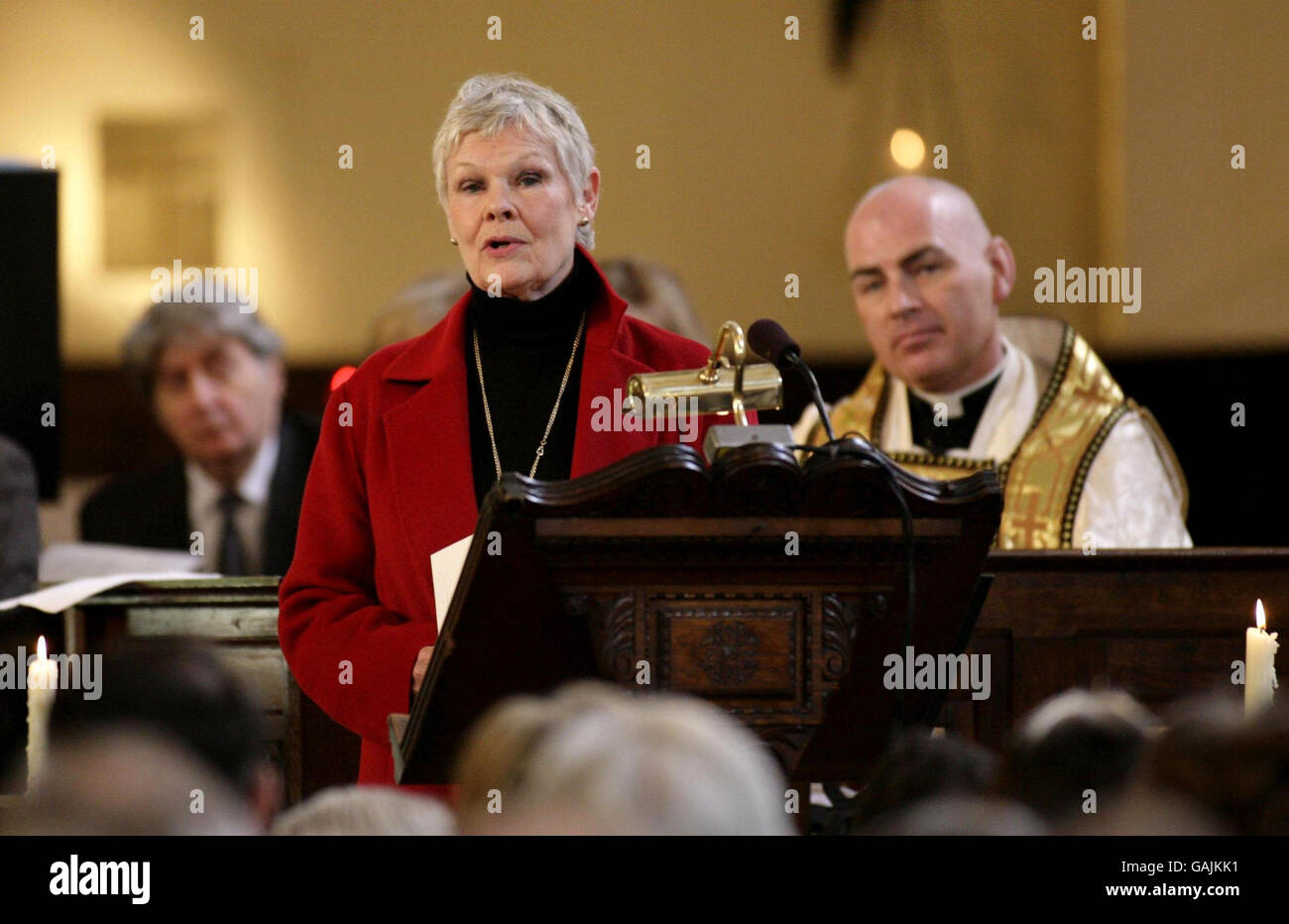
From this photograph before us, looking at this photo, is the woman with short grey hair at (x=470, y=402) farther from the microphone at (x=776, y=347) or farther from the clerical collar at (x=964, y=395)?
the clerical collar at (x=964, y=395)

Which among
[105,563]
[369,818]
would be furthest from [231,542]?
[369,818]

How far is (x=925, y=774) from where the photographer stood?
1.09 meters

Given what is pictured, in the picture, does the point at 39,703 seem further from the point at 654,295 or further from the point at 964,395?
Answer: the point at 654,295

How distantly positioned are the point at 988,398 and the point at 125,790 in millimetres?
4301

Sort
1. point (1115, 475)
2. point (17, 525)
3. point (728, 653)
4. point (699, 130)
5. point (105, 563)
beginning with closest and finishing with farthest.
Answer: point (728, 653), point (17, 525), point (1115, 475), point (105, 563), point (699, 130)

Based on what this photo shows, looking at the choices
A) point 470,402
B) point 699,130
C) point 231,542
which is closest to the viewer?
point 470,402

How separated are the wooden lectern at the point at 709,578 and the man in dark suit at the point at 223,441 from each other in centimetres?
422

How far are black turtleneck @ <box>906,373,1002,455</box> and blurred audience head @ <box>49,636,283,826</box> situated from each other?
13.2ft

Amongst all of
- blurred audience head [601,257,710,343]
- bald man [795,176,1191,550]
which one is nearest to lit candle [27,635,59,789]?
bald man [795,176,1191,550]

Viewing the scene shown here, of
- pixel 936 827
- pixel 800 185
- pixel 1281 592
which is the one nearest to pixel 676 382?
pixel 936 827

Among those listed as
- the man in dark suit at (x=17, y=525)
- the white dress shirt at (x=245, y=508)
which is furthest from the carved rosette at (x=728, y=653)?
the white dress shirt at (x=245, y=508)

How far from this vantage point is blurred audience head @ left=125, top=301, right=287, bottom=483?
6270 millimetres

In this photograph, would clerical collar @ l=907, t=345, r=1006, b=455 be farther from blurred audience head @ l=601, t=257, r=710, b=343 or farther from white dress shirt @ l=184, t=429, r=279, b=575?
white dress shirt @ l=184, t=429, r=279, b=575

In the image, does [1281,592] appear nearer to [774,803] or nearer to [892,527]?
[892,527]
